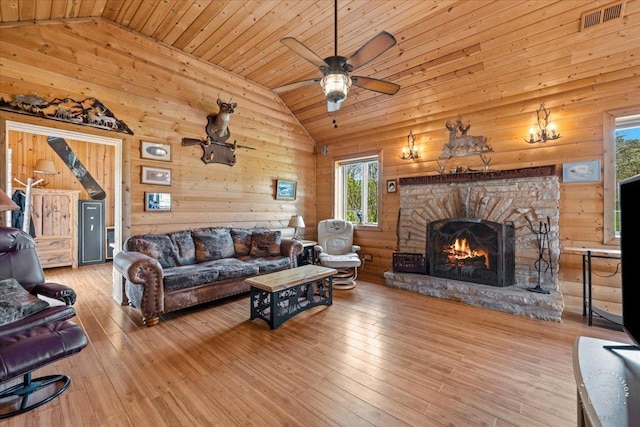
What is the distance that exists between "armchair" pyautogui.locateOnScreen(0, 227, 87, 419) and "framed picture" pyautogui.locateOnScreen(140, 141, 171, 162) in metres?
2.00

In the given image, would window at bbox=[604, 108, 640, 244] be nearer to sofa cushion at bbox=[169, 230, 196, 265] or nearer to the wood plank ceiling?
the wood plank ceiling

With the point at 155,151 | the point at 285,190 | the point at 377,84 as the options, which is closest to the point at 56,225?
the point at 155,151

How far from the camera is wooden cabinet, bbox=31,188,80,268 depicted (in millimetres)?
5434

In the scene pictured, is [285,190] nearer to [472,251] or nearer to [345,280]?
[345,280]

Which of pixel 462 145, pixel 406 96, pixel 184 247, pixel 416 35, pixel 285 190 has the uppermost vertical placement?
pixel 416 35

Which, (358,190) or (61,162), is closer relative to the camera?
(358,190)

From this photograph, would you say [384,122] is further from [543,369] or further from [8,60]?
[8,60]

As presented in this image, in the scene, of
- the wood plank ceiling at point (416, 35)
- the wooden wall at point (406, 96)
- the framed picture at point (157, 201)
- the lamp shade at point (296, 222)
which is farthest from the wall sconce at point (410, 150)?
the framed picture at point (157, 201)

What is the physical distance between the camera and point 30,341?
1.67 m

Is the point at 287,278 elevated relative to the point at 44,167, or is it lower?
lower

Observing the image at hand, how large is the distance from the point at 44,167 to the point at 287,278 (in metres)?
5.85

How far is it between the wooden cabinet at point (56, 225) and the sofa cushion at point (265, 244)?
4235 mm

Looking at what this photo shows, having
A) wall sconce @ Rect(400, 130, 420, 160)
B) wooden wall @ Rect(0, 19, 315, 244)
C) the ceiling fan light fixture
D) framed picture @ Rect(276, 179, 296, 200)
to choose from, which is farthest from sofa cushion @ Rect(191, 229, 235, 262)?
wall sconce @ Rect(400, 130, 420, 160)

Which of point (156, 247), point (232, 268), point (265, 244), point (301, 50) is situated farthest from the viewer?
point (265, 244)
